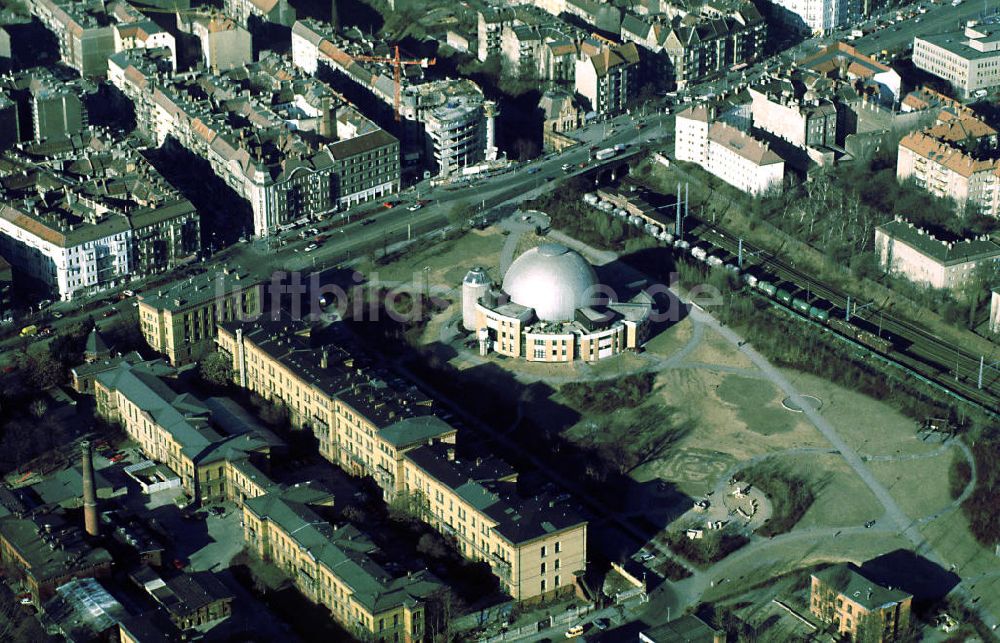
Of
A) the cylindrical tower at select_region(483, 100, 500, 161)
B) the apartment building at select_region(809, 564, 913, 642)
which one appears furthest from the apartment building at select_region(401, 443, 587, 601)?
the cylindrical tower at select_region(483, 100, 500, 161)

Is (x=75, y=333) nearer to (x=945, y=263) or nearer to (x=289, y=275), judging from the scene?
(x=289, y=275)

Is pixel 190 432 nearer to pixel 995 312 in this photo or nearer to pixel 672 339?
pixel 672 339

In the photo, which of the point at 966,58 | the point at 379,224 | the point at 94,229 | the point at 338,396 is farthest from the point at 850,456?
the point at 966,58

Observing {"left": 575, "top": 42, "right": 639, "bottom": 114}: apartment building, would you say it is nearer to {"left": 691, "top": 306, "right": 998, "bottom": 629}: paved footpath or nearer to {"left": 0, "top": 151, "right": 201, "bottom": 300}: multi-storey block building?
{"left": 691, "top": 306, "right": 998, "bottom": 629}: paved footpath

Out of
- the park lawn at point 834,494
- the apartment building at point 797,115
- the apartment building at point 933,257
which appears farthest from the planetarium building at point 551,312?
the apartment building at point 797,115

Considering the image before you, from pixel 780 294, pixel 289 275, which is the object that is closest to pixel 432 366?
pixel 289 275

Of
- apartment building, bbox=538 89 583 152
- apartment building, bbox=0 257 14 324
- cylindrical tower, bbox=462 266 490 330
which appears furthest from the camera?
apartment building, bbox=538 89 583 152
